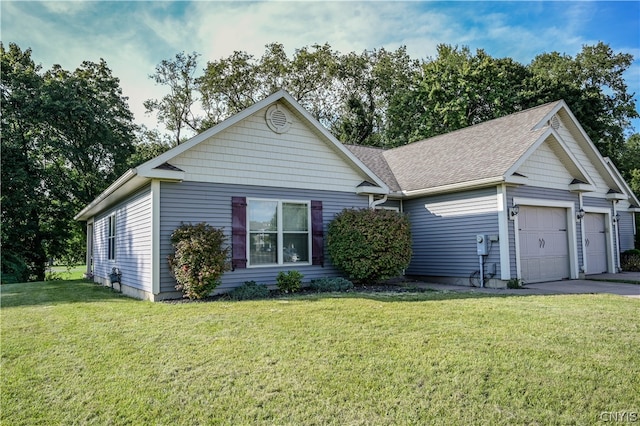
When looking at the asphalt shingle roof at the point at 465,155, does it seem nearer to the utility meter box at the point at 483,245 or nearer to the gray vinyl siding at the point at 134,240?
the utility meter box at the point at 483,245

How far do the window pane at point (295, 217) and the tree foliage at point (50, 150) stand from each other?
46.3ft

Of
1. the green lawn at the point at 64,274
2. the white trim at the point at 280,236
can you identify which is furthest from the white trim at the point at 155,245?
the green lawn at the point at 64,274

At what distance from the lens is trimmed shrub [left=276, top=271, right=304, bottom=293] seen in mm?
9578

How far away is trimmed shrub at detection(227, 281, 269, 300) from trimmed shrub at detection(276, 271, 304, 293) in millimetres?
433

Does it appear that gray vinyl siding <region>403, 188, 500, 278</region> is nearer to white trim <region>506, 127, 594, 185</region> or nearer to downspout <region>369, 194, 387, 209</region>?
white trim <region>506, 127, 594, 185</region>

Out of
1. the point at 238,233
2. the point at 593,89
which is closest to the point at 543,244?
the point at 238,233

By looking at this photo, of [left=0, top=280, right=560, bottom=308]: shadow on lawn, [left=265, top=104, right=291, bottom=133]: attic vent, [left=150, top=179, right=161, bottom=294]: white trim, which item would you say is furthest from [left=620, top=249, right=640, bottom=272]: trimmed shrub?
[left=150, top=179, right=161, bottom=294]: white trim

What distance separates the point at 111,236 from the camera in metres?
13.0

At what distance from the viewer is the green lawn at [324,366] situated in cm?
340

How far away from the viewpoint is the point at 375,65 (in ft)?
102

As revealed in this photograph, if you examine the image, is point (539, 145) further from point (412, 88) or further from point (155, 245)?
point (412, 88)

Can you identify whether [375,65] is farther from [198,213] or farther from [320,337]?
[320,337]

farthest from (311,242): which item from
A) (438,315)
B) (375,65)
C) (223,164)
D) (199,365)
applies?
(375,65)

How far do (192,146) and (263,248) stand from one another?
2.86m
